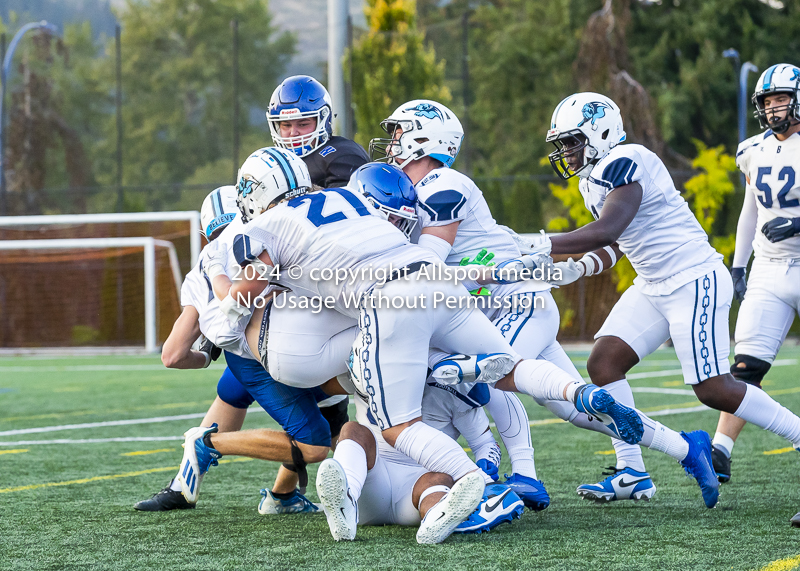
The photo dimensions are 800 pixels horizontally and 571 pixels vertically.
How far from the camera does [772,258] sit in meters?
4.91

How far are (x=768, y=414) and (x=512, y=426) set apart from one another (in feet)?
3.40

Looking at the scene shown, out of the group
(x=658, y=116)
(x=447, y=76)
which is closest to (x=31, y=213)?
(x=447, y=76)

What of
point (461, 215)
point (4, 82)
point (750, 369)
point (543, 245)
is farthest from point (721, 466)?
point (4, 82)

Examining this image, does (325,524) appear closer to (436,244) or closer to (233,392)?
(233,392)

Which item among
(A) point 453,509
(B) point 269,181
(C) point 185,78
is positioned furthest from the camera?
(C) point 185,78

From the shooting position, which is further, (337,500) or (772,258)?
(772,258)

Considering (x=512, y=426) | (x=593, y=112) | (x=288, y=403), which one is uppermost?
(x=593, y=112)

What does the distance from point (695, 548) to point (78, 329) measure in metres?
18.0

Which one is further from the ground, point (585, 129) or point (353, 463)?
point (585, 129)

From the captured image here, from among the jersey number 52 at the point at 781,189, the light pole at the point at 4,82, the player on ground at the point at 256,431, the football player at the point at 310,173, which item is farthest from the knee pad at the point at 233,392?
the light pole at the point at 4,82

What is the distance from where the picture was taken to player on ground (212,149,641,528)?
344cm

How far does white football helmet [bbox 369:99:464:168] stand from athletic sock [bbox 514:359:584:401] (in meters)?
1.03

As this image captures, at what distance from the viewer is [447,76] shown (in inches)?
947

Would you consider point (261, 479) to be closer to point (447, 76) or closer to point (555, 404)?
point (555, 404)
